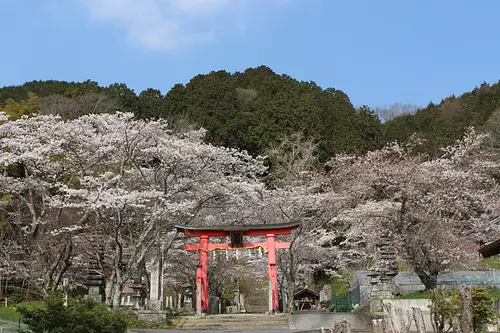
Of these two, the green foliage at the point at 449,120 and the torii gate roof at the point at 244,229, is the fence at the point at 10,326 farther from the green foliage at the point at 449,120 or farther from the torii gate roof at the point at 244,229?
the green foliage at the point at 449,120

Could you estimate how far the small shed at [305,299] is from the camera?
36.4 m

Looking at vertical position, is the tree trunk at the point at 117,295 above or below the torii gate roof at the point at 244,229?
below

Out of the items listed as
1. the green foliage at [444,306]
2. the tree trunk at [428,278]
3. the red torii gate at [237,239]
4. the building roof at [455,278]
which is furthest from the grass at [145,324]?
the building roof at [455,278]

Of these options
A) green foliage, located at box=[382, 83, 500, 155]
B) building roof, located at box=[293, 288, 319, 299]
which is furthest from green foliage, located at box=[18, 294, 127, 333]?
green foliage, located at box=[382, 83, 500, 155]

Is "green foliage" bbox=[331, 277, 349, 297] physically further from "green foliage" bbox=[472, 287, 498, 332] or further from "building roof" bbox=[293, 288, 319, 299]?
"green foliage" bbox=[472, 287, 498, 332]

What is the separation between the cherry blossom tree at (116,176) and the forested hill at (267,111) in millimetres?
18812

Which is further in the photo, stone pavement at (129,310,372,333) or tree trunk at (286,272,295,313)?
tree trunk at (286,272,295,313)

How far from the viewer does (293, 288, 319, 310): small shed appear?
3638 cm

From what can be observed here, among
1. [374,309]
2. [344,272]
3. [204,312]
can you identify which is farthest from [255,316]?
[344,272]

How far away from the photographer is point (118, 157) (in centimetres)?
2338

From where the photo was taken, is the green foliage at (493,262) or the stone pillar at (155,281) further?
the green foliage at (493,262)

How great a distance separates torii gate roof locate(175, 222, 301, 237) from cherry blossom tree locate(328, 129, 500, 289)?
4.76m

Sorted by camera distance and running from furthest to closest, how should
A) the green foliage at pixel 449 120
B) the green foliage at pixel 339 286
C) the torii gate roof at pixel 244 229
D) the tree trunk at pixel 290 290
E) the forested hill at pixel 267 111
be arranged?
the forested hill at pixel 267 111, the green foliage at pixel 449 120, the green foliage at pixel 339 286, the tree trunk at pixel 290 290, the torii gate roof at pixel 244 229

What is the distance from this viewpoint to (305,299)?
36.5 meters
